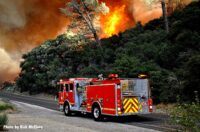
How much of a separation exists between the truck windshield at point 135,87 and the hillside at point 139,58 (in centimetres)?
638

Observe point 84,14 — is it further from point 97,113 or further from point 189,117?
point 189,117

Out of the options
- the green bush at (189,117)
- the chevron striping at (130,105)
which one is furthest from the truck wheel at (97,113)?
the green bush at (189,117)

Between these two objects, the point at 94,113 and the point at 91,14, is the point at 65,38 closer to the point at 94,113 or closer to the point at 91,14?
the point at 91,14

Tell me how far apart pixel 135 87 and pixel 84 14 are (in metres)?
36.3

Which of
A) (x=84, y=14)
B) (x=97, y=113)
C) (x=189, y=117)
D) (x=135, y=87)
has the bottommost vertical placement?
(x=97, y=113)

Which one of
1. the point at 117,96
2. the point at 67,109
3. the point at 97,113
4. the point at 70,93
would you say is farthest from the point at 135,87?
the point at 67,109

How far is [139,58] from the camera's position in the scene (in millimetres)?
46281

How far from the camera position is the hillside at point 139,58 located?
33.4 metres

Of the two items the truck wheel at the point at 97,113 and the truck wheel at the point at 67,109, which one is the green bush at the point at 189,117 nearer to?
the truck wheel at the point at 97,113

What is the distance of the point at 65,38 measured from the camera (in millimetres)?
66812

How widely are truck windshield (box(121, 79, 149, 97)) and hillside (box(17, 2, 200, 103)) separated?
6.38m

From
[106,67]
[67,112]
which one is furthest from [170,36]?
[67,112]

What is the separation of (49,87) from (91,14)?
21.0m

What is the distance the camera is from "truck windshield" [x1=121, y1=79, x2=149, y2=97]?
23.6m
